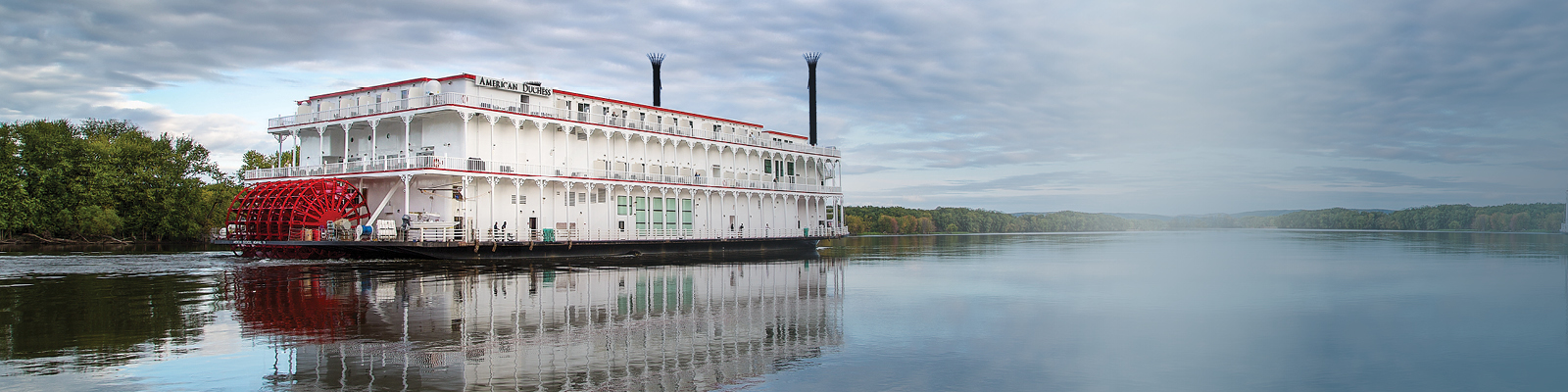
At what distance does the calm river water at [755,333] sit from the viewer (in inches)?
408

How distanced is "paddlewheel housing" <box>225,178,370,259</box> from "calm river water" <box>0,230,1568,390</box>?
261 inches

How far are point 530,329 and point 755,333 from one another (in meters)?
3.26

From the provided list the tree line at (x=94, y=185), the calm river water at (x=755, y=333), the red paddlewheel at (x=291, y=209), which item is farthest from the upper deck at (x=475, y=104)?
the tree line at (x=94, y=185)

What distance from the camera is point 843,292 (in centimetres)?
2302

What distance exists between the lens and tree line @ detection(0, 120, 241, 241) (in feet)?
187

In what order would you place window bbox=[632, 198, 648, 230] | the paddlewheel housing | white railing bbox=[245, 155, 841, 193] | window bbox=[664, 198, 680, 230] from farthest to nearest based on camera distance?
1. window bbox=[664, 198, 680, 230]
2. window bbox=[632, 198, 648, 230]
3. white railing bbox=[245, 155, 841, 193]
4. the paddlewheel housing

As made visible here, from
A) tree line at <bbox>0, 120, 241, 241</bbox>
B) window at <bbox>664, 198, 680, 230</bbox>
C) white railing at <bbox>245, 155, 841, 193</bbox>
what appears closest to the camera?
white railing at <bbox>245, 155, 841, 193</bbox>

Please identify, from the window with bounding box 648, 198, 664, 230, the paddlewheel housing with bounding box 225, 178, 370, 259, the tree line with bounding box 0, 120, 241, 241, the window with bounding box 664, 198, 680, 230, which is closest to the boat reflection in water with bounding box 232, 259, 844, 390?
the paddlewheel housing with bounding box 225, 178, 370, 259

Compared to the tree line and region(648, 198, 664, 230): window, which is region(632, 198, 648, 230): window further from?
the tree line

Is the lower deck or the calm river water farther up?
the lower deck

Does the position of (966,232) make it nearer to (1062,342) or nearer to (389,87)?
(389,87)

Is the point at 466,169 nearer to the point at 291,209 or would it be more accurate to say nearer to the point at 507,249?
the point at 507,249

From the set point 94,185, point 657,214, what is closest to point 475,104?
point 657,214

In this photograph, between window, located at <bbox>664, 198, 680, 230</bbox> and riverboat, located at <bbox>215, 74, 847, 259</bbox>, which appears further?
window, located at <bbox>664, 198, 680, 230</bbox>
